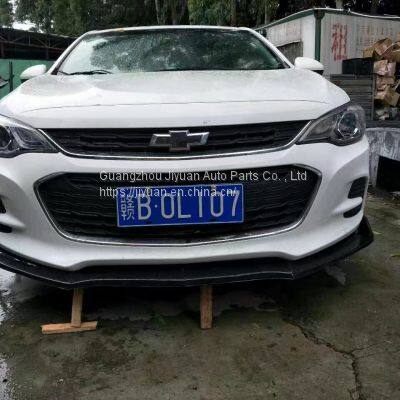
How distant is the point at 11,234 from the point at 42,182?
12.4 inches

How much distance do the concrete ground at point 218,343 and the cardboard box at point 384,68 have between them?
6.50m

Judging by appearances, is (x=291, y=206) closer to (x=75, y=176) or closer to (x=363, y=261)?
(x=75, y=176)

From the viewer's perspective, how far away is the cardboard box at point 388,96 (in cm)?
848

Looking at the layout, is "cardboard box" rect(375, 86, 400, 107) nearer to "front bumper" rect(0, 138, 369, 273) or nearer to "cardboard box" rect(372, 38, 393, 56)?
"cardboard box" rect(372, 38, 393, 56)

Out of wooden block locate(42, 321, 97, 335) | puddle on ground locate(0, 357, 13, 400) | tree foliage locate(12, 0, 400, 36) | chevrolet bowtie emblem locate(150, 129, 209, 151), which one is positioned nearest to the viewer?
puddle on ground locate(0, 357, 13, 400)

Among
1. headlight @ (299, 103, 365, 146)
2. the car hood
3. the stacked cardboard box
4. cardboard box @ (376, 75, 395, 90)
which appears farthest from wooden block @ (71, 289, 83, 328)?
cardboard box @ (376, 75, 395, 90)

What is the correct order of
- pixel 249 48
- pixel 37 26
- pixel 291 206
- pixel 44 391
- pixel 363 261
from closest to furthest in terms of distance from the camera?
1. pixel 44 391
2. pixel 291 206
3. pixel 363 261
4. pixel 249 48
5. pixel 37 26

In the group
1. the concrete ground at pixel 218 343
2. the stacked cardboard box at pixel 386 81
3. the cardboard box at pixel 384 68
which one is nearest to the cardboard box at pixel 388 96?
the stacked cardboard box at pixel 386 81

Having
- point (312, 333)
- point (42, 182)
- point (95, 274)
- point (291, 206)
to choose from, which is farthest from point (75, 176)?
point (312, 333)

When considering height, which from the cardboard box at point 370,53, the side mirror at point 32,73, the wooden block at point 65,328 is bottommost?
the wooden block at point 65,328

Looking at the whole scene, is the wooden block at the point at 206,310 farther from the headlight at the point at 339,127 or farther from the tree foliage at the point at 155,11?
the tree foliage at the point at 155,11

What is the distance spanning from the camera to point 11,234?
218 cm

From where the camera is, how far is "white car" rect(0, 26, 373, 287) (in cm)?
202

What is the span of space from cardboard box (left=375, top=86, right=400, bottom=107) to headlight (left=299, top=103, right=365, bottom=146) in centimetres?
666
